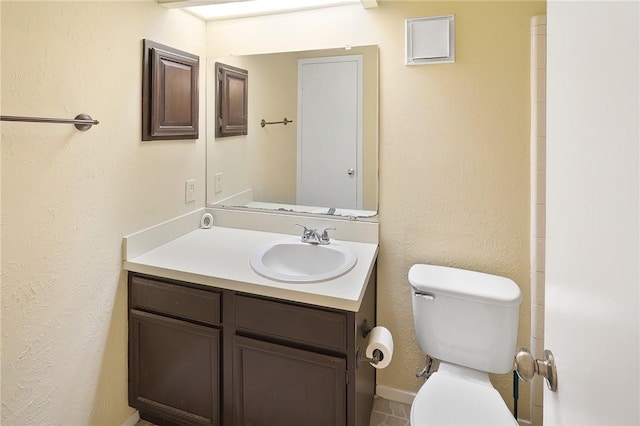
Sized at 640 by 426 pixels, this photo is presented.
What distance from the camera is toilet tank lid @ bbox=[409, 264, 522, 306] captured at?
4.93 ft

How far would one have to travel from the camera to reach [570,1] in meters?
0.53

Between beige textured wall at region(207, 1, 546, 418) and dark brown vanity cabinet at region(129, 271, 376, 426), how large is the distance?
0.40 m

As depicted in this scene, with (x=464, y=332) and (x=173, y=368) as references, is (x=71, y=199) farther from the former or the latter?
(x=464, y=332)

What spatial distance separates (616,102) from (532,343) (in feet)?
5.33

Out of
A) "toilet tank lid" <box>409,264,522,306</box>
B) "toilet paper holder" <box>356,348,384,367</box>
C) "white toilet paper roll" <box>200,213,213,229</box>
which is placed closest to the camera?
"toilet paper holder" <box>356,348,384,367</box>

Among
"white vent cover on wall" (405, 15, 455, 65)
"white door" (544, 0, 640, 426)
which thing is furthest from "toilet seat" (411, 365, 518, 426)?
"white vent cover on wall" (405, 15, 455, 65)

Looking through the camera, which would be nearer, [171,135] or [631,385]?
[631,385]

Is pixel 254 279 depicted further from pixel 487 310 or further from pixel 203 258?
pixel 487 310

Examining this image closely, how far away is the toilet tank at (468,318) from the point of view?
151 cm

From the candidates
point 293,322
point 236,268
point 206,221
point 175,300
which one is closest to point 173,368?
point 175,300

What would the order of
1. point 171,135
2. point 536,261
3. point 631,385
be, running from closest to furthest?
1. point 631,385
2. point 536,261
3. point 171,135

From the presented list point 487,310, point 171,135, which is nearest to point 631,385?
point 487,310

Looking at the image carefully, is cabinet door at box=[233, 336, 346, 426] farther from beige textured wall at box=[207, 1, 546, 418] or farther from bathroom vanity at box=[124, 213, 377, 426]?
beige textured wall at box=[207, 1, 546, 418]

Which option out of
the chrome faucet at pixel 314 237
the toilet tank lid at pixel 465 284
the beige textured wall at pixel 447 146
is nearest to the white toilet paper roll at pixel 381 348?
the toilet tank lid at pixel 465 284
